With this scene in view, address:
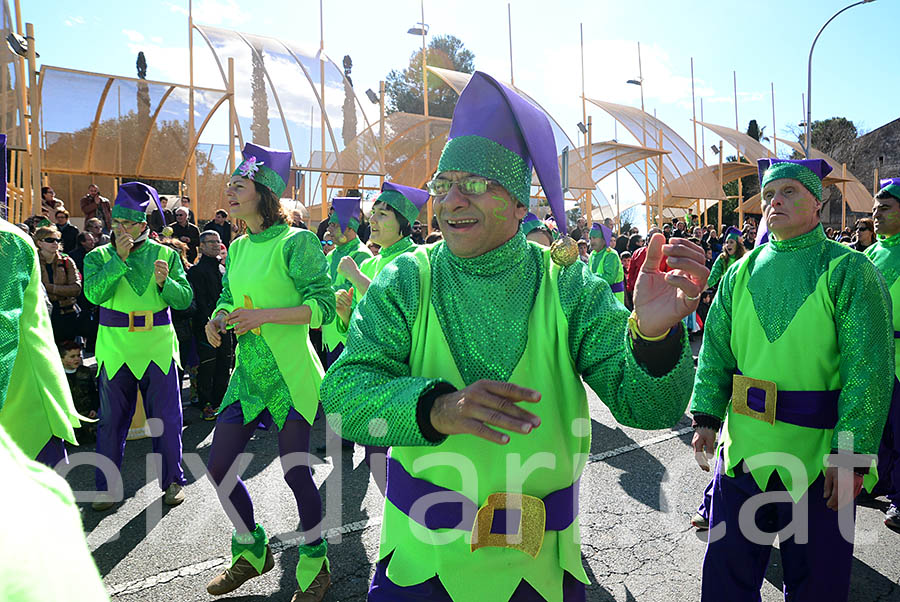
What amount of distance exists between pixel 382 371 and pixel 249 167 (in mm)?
2297

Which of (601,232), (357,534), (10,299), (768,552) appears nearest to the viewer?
(10,299)

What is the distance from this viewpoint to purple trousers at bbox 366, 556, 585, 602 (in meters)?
1.68

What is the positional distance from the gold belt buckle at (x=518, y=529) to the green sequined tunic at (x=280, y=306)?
1966 mm

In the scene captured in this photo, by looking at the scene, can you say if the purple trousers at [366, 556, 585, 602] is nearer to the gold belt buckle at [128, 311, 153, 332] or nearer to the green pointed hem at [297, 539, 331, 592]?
the green pointed hem at [297, 539, 331, 592]

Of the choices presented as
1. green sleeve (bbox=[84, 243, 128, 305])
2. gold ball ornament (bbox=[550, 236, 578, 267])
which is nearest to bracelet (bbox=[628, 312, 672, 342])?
gold ball ornament (bbox=[550, 236, 578, 267])

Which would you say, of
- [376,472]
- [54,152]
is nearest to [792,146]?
[54,152]

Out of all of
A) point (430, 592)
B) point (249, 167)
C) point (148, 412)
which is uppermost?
point (249, 167)

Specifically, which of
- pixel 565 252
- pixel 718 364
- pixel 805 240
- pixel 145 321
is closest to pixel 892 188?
pixel 805 240

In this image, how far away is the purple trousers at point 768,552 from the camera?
2443 millimetres

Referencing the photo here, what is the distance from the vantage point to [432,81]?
1742 inches

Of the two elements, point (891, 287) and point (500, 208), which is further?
point (891, 287)

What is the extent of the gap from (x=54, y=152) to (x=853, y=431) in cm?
1449

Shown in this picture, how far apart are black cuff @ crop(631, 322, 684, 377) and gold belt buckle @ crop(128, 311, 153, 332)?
3.97 metres

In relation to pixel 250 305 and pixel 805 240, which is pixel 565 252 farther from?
pixel 250 305
